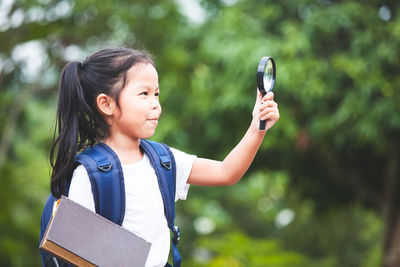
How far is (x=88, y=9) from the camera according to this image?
7.74 m

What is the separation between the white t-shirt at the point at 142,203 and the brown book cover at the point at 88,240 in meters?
0.13

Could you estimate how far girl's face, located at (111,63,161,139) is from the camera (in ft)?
6.62

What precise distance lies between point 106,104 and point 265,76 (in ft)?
1.78

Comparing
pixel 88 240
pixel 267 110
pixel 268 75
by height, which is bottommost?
pixel 88 240

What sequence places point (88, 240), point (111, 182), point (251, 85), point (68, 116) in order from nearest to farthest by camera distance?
point (88, 240) → point (111, 182) → point (68, 116) → point (251, 85)

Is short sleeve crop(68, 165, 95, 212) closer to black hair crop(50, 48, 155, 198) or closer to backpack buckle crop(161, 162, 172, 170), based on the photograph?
black hair crop(50, 48, 155, 198)

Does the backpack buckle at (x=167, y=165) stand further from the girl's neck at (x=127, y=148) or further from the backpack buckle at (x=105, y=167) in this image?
the backpack buckle at (x=105, y=167)

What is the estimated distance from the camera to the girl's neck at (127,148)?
2045 mm

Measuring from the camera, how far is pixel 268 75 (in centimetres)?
208

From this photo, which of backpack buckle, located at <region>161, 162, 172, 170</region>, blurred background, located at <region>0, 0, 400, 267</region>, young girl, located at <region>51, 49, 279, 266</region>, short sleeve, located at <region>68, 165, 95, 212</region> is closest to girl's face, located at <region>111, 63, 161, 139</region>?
young girl, located at <region>51, 49, 279, 266</region>

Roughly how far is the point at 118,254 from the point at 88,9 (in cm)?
635

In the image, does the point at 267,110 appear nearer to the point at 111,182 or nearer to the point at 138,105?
the point at 138,105

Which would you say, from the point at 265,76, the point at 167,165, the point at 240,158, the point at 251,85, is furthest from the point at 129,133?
the point at 251,85

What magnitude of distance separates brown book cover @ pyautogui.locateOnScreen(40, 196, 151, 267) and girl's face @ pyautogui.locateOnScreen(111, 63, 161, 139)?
357 mm
